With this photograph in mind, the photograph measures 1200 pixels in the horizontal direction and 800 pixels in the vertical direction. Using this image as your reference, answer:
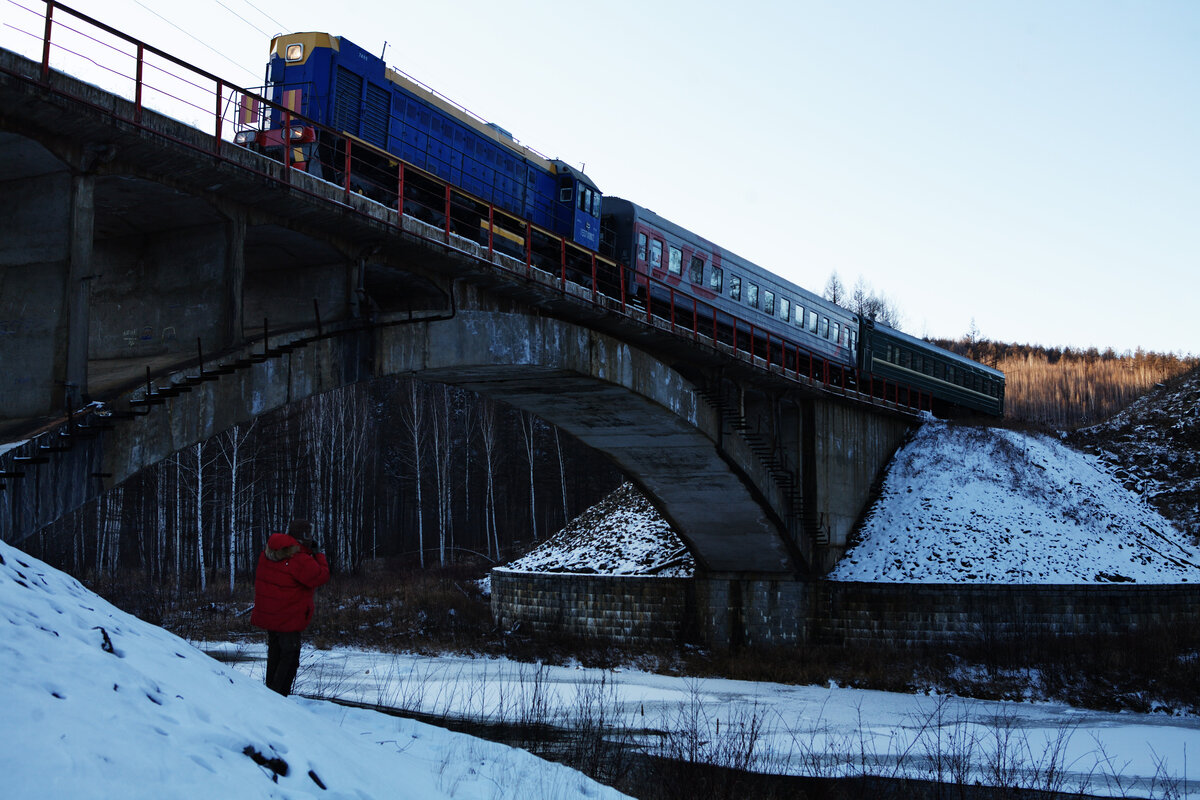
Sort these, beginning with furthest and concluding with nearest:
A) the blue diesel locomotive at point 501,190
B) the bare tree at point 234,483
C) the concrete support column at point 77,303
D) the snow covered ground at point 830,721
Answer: the bare tree at point 234,483 < the blue diesel locomotive at point 501,190 < the snow covered ground at point 830,721 < the concrete support column at point 77,303

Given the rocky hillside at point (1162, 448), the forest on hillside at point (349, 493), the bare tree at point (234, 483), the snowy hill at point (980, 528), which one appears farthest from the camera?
the forest on hillside at point (349, 493)

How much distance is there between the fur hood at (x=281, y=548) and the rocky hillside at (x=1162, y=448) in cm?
2926

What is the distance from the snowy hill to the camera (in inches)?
1032

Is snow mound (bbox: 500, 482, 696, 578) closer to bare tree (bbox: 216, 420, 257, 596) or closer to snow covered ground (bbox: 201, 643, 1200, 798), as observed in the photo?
snow covered ground (bbox: 201, 643, 1200, 798)

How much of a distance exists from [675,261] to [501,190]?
5.58m

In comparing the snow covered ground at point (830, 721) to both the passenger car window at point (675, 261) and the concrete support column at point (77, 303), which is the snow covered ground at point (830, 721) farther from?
the passenger car window at point (675, 261)

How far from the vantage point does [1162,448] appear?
3466cm

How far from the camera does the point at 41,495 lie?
9141 millimetres

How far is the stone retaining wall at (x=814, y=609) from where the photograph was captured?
79.0 feet

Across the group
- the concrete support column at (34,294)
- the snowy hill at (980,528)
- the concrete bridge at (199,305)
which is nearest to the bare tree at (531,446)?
the snowy hill at (980,528)

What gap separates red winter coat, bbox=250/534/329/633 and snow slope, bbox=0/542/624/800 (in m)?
1.11

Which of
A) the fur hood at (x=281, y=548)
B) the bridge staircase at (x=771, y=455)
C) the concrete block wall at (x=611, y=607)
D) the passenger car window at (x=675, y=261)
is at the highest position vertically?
the passenger car window at (x=675, y=261)

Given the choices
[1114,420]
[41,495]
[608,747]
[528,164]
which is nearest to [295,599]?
[41,495]

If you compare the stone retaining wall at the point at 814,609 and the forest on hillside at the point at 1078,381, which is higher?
the forest on hillside at the point at 1078,381
